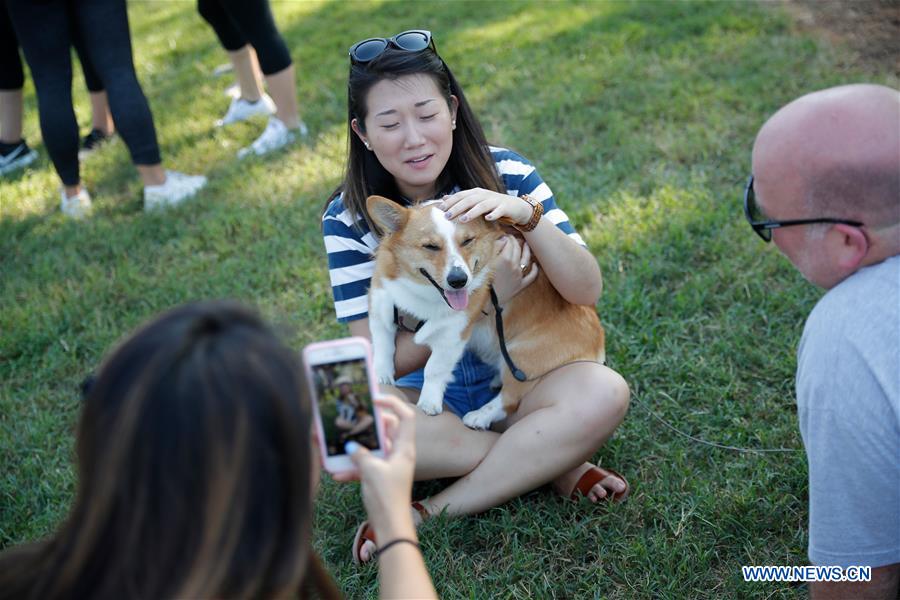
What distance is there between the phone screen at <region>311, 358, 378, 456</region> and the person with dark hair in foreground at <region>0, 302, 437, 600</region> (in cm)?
22

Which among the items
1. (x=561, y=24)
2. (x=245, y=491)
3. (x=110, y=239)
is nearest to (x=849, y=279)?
(x=245, y=491)

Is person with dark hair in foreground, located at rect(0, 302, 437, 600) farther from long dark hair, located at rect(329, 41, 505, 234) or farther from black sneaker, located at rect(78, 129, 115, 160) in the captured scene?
black sneaker, located at rect(78, 129, 115, 160)

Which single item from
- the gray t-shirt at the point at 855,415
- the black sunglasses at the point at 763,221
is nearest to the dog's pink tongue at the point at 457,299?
the black sunglasses at the point at 763,221

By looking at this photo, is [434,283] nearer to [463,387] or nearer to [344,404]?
[463,387]

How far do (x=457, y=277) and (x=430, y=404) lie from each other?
1.37ft

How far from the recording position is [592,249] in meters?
3.54

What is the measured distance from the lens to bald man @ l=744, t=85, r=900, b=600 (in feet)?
4.12

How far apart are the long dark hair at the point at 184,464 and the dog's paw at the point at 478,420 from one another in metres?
1.43

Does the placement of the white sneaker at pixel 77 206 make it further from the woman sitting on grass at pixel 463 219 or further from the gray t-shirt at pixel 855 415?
the gray t-shirt at pixel 855 415

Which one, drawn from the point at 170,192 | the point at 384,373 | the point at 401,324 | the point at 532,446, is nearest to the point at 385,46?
the point at 401,324

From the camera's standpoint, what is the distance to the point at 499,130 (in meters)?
4.72

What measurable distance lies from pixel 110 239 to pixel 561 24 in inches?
147

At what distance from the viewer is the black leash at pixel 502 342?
2.43 meters

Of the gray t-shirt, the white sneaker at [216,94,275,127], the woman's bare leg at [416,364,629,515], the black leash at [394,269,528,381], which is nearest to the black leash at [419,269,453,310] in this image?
the black leash at [394,269,528,381]
